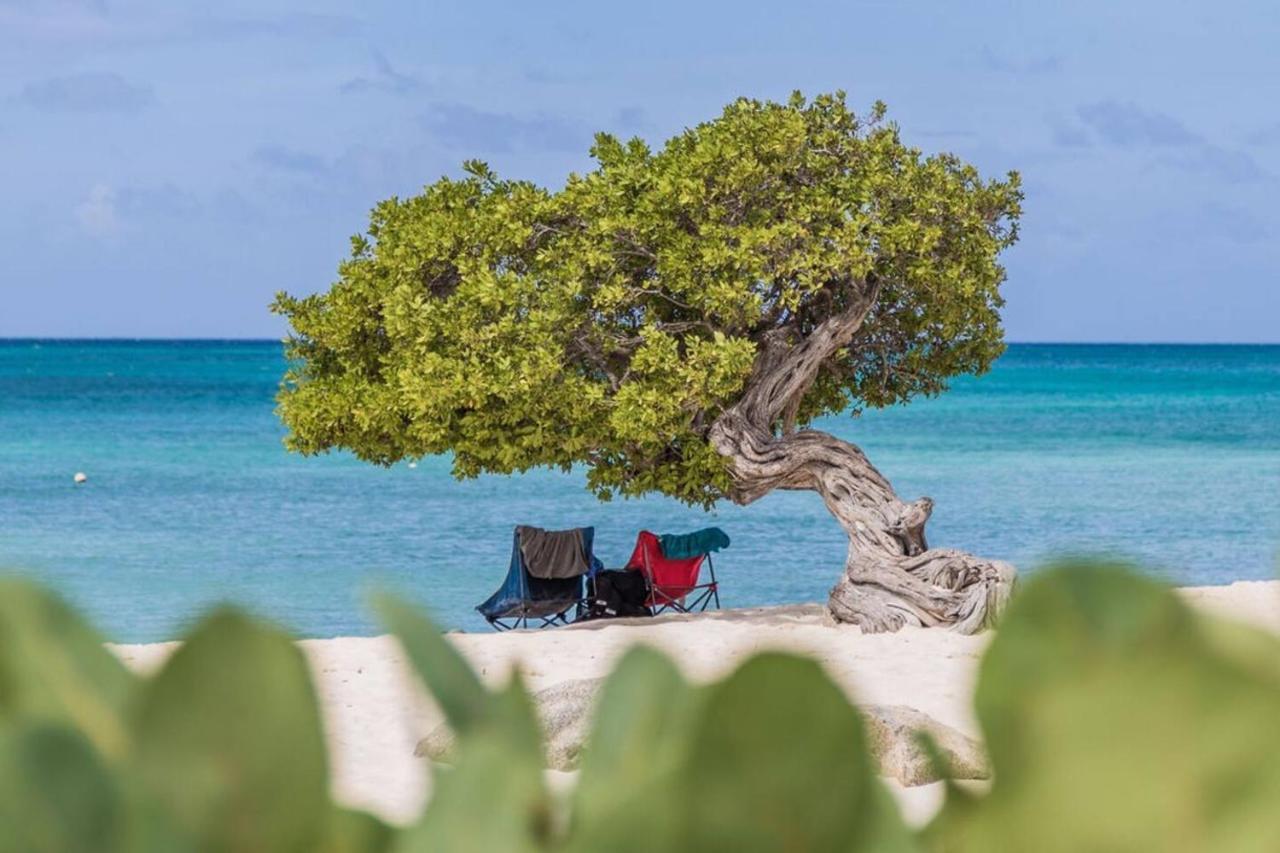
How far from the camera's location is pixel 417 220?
9773 millimetres

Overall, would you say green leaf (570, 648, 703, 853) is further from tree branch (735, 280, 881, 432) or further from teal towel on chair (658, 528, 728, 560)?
teal towel on chair (658, 528, 728, 560)

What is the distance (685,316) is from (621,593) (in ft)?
8.66

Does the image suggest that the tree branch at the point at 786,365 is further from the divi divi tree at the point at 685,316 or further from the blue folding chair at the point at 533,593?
the blue folding chair at the point at 533,593

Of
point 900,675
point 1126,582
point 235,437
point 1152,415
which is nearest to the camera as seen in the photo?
point 1126,582

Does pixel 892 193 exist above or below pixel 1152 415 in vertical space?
above

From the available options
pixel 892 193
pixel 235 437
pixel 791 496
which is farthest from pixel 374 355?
pixel 235 437

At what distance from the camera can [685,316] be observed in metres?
9.87

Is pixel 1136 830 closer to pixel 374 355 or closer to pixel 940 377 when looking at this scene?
pixel 374 355

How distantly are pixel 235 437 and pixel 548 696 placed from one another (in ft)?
104

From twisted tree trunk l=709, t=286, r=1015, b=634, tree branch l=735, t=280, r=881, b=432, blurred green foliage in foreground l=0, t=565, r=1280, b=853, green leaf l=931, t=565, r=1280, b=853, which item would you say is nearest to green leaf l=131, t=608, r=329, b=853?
blurred green foliage in foreground l=0, t=565, r=1280, b=853

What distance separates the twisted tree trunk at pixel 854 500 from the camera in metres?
9.91

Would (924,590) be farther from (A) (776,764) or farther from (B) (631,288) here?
(A) (776,764)

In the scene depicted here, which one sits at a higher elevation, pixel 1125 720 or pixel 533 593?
pixel 1125 720

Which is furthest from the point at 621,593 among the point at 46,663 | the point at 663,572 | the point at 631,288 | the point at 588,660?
the point at 46,663
